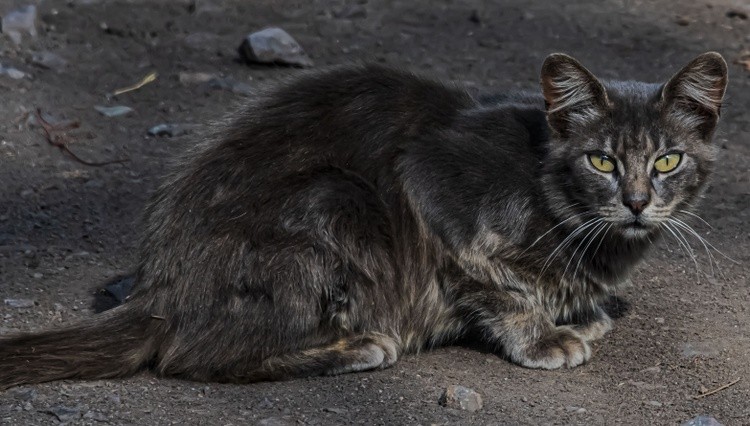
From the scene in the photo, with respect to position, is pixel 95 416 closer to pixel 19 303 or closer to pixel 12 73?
pixel 19 303

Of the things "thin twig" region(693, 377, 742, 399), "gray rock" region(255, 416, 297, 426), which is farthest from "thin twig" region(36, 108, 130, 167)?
"thin twig" region(693, 377, 742, 399)

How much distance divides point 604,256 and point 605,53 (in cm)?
349

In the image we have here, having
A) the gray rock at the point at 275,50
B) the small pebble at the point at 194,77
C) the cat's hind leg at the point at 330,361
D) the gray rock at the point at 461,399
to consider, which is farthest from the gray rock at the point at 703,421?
the small pebble at the point at 194,77

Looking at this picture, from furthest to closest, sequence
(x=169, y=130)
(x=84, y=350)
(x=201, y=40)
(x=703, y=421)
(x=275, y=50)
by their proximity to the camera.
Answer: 1. (x=201, y=40)
2. (x=275, y=50)
3. (x=169, y=130)
4. (x=84, y=350)
5. (x=703, y=421)

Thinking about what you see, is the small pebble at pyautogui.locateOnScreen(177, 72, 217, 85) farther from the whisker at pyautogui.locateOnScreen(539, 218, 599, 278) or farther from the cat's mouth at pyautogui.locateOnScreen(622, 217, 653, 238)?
the cat's mouth at pyautogui.locateOnScreen(622, 217, 653, 238)

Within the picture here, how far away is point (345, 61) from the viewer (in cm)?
666

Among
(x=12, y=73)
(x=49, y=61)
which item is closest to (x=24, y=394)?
(x=12, y=73)

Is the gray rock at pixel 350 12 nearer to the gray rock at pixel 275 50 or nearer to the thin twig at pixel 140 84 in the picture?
the gray rock at pixel 275 50

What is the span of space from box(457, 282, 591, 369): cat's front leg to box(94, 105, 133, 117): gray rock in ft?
9.60

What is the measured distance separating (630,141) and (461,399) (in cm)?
116

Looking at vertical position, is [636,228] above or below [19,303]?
above

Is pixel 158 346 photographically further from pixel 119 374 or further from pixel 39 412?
pixel 39 412

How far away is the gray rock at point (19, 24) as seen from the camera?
7.13m

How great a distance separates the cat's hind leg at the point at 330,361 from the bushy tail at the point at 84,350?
12.7 inches
